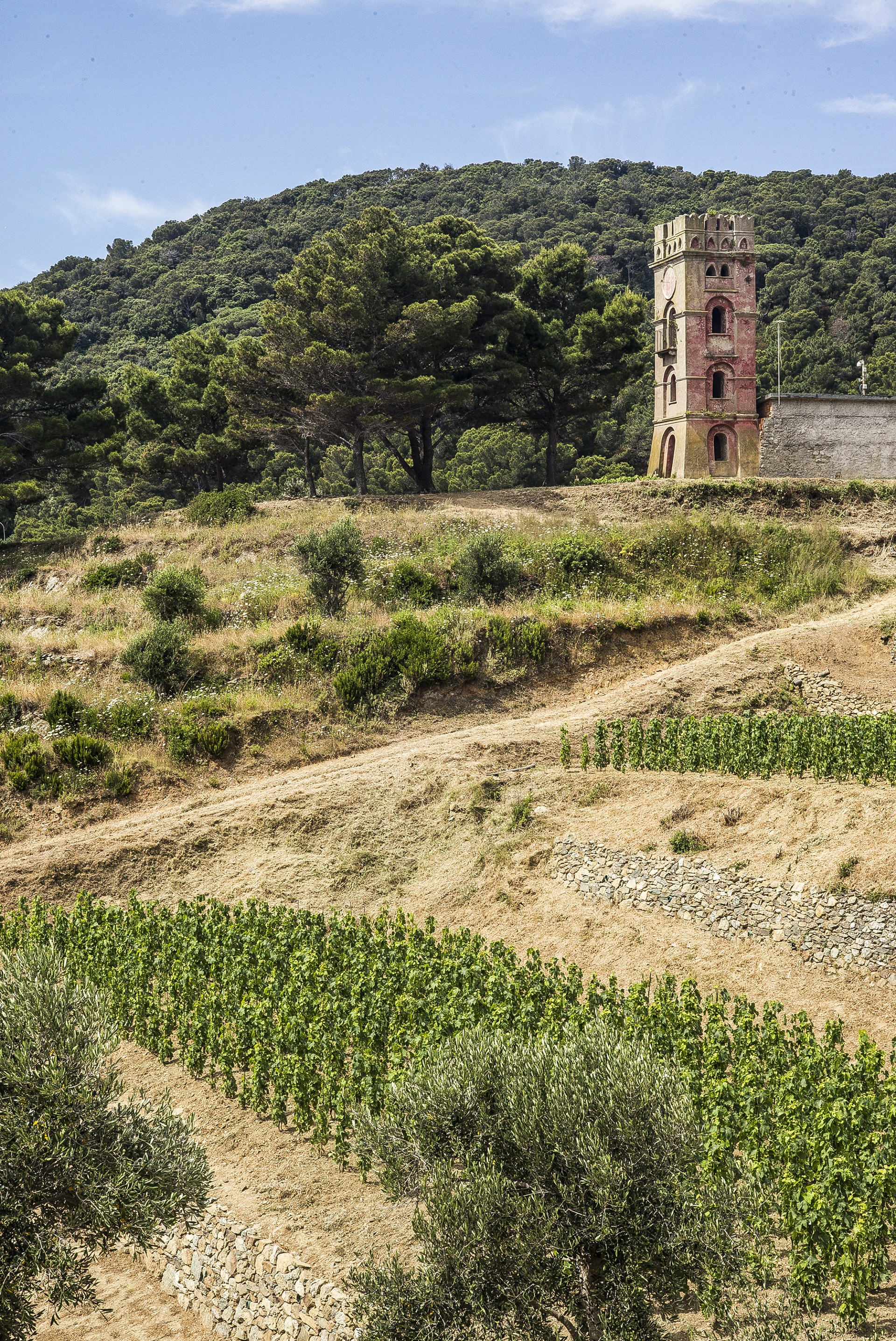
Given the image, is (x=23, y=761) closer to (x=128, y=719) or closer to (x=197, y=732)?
(x=128, y=719)

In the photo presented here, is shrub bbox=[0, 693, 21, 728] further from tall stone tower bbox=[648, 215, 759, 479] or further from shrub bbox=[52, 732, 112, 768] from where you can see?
tall stone tower bbox=[648, 215, 759, 479]

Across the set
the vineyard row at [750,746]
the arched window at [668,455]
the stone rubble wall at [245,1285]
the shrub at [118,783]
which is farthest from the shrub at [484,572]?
the stone rubble wall at [245,1285]

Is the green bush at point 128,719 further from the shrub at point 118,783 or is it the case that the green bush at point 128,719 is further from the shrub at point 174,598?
the shrub at point 174,598

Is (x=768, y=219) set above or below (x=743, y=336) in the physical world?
above

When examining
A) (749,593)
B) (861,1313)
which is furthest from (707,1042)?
(749,593)

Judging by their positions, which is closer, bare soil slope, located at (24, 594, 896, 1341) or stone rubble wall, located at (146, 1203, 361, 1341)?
stone rubble wall, located at (146, 1203, 361, 1341)

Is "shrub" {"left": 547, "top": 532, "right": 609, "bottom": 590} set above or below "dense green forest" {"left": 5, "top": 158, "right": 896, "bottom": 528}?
below

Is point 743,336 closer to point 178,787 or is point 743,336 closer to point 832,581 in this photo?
point 832,581

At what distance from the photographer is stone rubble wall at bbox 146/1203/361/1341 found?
7.62m

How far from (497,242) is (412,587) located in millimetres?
38765

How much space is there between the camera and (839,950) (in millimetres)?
12086

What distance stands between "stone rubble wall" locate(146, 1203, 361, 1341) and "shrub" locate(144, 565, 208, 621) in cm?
1721

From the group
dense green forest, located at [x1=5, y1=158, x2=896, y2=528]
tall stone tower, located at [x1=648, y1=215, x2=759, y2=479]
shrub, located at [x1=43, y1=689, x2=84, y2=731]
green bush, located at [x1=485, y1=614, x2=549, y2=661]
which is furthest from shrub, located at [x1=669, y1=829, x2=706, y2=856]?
dense green forest, located at [x1=5, y1=158, x2=896, y2=528]

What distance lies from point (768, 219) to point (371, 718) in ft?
234
